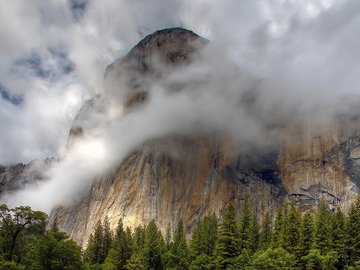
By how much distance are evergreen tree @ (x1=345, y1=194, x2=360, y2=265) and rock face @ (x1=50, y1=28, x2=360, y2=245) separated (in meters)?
75.4

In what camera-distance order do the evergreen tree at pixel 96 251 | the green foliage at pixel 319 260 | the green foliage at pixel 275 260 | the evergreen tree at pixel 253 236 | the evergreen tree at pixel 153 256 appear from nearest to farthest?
the green foliage at pixel 275 260
the green foliage at pixel 319 260
the evergreen tree at pixel 153 256
the evergreen tree at pixel 253 236
the evergreen tree at pixel 96 251

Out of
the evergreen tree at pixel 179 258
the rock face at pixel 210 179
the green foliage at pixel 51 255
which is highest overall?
the rock face at pixel 210 179

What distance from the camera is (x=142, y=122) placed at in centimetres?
16938

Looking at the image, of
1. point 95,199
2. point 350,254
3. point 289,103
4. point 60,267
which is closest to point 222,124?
point 289,103

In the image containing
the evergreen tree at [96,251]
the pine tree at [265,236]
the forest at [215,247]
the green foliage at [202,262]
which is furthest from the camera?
the evergreen tree at [96,251]

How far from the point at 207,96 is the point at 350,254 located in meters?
116

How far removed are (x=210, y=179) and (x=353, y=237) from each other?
9443cm

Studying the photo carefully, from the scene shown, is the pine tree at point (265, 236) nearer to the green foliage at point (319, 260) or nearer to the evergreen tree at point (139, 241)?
the green foliage at point (319, 260)

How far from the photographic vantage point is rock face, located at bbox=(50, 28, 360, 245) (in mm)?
139625

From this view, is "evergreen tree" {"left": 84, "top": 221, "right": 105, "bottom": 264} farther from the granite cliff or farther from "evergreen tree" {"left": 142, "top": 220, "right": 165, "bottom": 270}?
the granite cliff

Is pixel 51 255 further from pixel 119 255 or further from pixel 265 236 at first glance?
pixel 265 236

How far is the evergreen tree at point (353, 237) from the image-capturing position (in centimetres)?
5988

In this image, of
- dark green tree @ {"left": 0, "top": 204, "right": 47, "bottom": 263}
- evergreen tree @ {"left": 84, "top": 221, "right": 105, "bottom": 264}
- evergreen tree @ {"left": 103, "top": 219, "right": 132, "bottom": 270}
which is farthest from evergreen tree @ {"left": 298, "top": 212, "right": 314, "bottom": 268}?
evergreen tree @ {"left": 84, "top": 221, "right": 105, "bottom": 264}

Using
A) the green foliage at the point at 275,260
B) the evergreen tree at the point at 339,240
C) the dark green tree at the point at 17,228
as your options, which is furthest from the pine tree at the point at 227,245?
the dark green tree at the point at 17,228
